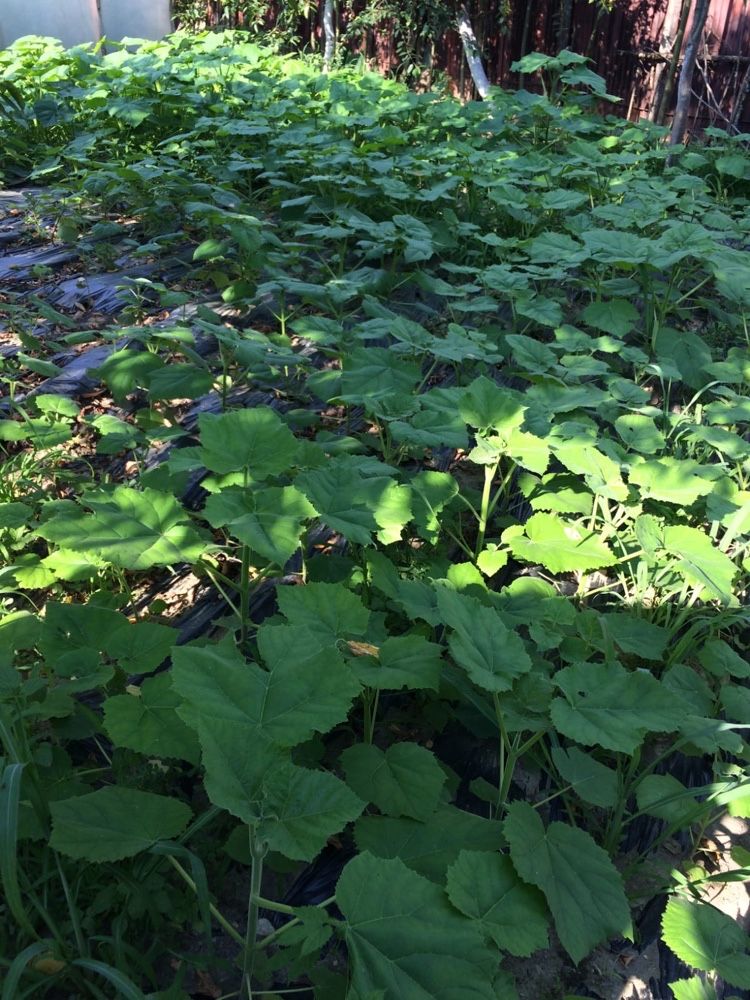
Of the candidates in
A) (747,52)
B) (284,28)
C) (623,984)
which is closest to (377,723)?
(623,984)

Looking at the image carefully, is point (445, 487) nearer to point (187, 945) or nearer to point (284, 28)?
point (187, 945)

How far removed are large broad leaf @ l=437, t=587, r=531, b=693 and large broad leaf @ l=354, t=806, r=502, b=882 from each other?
229mm

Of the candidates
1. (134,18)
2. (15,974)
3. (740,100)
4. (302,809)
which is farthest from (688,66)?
(134,18)

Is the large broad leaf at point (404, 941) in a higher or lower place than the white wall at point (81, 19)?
lower

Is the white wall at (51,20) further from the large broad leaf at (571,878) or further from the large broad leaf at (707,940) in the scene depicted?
the large broad leaf at (707,940)

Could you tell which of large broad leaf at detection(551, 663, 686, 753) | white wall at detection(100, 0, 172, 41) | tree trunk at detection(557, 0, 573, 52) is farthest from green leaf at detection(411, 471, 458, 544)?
white wall at detection(100, 0, 172, 41)

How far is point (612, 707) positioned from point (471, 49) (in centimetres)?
948

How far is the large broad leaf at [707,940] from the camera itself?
4.07ft

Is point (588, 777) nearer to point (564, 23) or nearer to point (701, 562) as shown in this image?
point (701, 562)

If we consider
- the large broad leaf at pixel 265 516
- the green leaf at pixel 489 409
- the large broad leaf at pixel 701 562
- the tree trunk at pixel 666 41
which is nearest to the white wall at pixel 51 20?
the tree trunk at pixel 666 41

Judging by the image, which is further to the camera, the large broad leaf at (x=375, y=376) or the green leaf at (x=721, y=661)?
the large broad leaf at (x=375, y=376)

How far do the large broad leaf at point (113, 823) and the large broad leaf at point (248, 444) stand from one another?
69cm

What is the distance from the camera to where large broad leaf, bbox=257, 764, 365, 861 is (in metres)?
1.03

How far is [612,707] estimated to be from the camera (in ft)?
4.70
